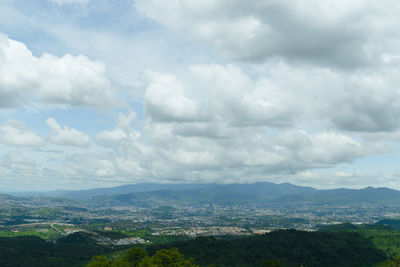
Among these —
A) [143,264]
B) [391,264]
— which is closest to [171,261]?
[143,264]

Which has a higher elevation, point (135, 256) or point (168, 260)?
point (168, 260)

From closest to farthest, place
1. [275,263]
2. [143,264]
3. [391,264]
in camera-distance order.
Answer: [143,264], [275,263], [391,264]

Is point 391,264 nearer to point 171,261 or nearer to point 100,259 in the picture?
point 171,261

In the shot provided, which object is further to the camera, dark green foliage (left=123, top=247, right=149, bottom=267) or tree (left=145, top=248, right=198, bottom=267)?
dark green foliage (left=123, top=247, right=149, bottom=267)

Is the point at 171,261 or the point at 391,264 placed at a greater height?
the point at 171,261

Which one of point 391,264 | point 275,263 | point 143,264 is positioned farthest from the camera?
point 391,264

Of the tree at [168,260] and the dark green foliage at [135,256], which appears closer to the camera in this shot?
the tree at [168,260]

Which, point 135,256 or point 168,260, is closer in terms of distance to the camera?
point 168,260

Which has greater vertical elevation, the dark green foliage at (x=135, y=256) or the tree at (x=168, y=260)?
the tree at (x=168, y=260)

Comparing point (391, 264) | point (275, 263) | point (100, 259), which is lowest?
point (391, 264)

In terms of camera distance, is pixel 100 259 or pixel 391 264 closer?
pixel 100 259

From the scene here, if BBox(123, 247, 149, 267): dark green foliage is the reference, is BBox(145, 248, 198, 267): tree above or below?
above
